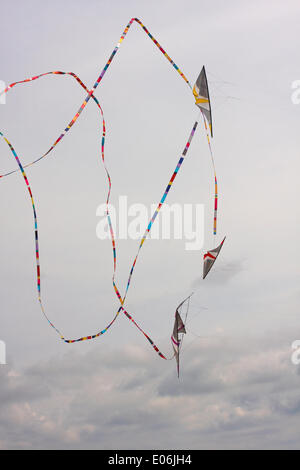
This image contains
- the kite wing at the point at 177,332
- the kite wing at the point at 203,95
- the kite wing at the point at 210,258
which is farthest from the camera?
the kite wing at the point at 177,332

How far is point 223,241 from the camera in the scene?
143 ft

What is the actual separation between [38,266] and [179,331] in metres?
10.0

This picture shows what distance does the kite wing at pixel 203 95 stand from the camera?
42.7 meters

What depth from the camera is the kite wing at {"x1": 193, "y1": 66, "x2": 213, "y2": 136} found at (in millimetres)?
42656

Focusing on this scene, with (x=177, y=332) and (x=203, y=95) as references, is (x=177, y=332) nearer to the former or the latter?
(x=177, y=332)

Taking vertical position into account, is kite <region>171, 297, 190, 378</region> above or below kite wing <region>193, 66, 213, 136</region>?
below

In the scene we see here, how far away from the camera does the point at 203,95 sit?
42688 millimetres

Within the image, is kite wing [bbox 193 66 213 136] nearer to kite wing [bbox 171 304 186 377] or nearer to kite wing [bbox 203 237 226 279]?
kite wing [bbox 203 237 226 279]

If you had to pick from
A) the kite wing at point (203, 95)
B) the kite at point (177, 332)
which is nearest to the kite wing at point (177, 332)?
the kite at point (177, 332)

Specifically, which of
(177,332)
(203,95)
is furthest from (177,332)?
(203,95)

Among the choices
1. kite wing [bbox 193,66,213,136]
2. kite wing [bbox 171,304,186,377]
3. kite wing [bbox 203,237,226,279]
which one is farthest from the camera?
kite wing [bbox 171,304,186,377]

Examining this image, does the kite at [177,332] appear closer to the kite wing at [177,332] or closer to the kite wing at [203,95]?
the kite wing at [177,332]

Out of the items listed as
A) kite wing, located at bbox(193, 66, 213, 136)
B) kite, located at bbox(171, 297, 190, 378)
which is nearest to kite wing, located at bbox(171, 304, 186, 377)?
kite, located at bbox(171, 297, 190, 378)
